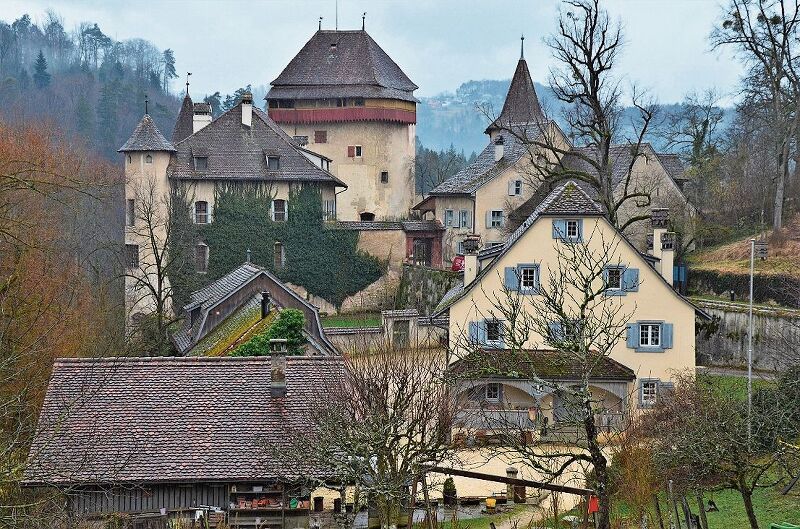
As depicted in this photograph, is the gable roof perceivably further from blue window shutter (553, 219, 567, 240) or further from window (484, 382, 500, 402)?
window (484, 382, 500, 402)

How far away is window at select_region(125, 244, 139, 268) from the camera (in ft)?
167

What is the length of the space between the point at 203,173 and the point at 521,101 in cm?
1825

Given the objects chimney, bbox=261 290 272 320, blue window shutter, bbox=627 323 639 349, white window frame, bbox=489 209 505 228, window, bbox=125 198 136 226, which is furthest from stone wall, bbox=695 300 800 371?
window, bbox=125 198 136 226

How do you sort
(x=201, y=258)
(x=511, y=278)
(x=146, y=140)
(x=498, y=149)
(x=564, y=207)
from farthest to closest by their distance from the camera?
(x=498, y=149) < (x=201, y=258) < (x=146, y=140) < (x=511, y=278) < (x=564, y=207)

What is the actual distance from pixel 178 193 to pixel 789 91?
2301cm

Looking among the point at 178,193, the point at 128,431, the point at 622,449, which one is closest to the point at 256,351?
the point at 128,431

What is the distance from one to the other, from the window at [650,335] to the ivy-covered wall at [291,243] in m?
20.6

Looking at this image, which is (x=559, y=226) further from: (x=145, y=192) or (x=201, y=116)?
(x=201, y=116)

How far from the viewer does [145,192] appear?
50812mm

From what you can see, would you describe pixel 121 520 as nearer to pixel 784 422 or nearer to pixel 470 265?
pixel 784 422

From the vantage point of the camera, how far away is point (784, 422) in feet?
81.8

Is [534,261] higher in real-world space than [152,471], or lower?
higher

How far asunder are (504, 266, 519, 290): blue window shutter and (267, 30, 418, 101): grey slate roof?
2508cm

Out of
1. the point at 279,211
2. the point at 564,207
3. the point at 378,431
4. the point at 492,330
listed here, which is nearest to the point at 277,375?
the point at 378,431
